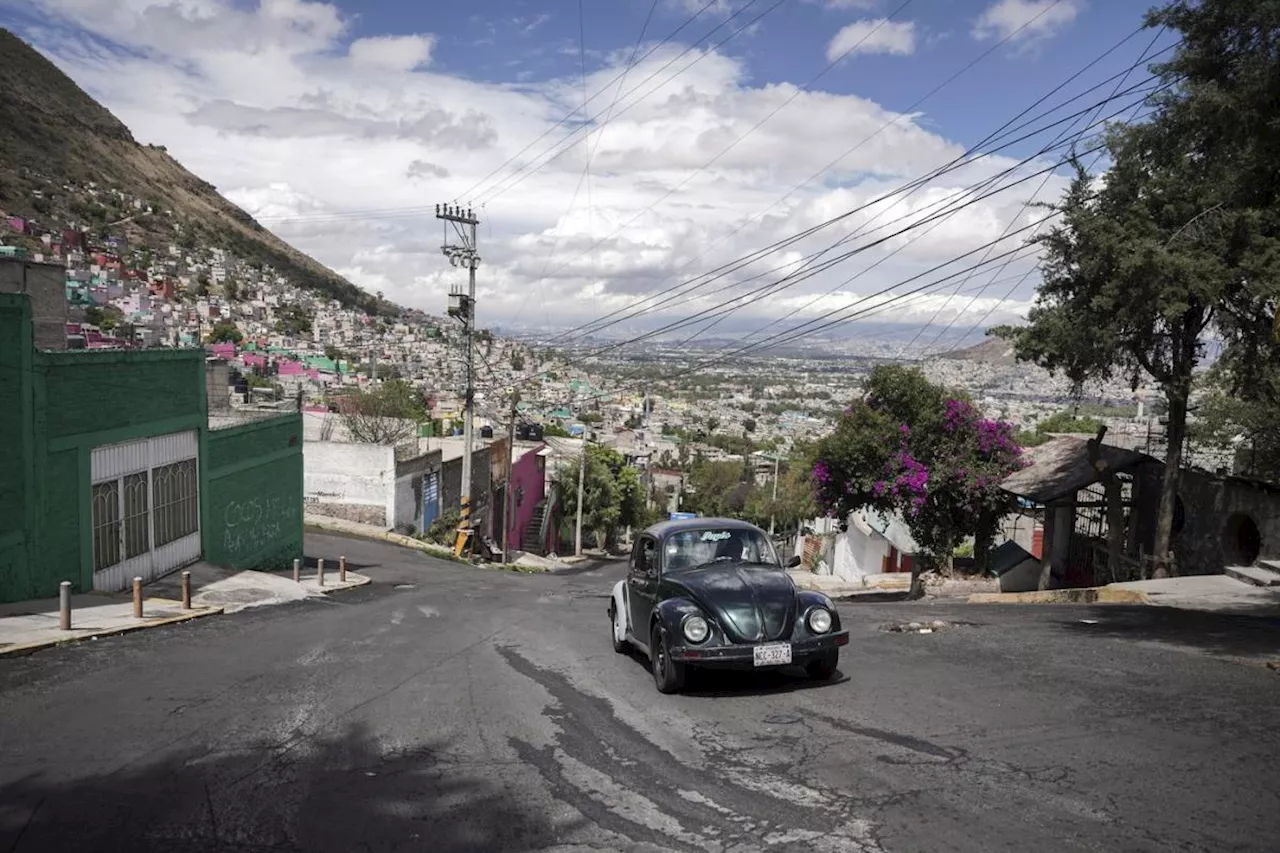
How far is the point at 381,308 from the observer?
136000 millimetres

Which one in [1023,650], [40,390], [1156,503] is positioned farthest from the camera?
[1156,503]

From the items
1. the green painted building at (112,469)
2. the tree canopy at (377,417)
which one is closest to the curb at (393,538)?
the tree canopy at (377,417)

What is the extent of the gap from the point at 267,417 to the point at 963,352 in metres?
44.9

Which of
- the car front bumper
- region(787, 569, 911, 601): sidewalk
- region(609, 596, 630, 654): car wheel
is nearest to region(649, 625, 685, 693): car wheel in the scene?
the car front bumper

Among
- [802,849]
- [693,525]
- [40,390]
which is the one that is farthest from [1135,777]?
[40,390]

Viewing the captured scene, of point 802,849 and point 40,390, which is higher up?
point 40,390

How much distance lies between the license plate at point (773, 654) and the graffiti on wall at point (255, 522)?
51.7 ft

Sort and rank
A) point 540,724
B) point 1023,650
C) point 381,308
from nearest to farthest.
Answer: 1. point 540,724
2. point 1023,650
3. point 381,308

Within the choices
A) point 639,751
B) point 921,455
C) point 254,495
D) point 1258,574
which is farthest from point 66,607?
point 921,455

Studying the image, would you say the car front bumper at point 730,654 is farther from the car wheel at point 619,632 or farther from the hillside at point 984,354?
the hillside at point 984,354

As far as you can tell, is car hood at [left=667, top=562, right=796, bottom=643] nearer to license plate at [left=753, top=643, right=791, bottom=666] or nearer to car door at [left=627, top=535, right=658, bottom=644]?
license plate at [left=753, top=643, right=791, bottom=666]

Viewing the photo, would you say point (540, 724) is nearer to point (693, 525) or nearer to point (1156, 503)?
point (693, 525)

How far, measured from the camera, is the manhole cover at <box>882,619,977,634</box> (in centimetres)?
1157

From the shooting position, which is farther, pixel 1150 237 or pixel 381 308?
pixel 381 308
